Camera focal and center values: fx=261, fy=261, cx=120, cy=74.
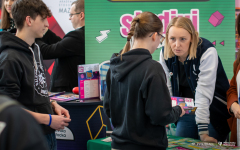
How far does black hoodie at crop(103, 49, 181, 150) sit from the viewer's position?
1416 mm

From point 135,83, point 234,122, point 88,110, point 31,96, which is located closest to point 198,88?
point 234,122

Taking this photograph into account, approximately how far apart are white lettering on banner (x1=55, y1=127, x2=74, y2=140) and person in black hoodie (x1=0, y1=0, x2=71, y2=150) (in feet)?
2.49

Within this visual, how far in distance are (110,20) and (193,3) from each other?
102 cm

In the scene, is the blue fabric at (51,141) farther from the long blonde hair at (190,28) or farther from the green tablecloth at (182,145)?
the long blonde hair at (190,28)

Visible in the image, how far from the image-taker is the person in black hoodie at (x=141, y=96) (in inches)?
55.9

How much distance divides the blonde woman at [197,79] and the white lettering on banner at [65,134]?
1.05 m

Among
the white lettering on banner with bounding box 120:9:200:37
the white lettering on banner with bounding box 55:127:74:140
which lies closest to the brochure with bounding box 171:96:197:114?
the white lettering on banner with bounding box 55:127:74:140

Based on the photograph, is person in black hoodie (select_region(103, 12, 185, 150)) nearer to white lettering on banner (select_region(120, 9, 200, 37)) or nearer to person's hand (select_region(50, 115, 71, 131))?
person's hand (select_region(50, 115, 71, 131))

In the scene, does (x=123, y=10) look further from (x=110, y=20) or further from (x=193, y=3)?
(x=193, y=3)

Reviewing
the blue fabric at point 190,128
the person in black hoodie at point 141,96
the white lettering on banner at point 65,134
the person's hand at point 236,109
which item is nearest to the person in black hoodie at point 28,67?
the person in black hoodie at point 141,96

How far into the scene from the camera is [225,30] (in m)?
3.07

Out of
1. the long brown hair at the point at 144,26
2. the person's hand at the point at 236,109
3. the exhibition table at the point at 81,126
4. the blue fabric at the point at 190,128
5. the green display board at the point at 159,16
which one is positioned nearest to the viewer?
the long brown hair at the point at 144,26

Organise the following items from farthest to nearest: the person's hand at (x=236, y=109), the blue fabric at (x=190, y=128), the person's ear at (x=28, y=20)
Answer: the blue fabric at (x=190, y=128), the person's hand at (x=236, y=109), the person's ear at (x=28, y=20)

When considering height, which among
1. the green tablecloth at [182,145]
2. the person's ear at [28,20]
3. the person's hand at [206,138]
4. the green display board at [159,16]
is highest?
the green display board at [159,16]
